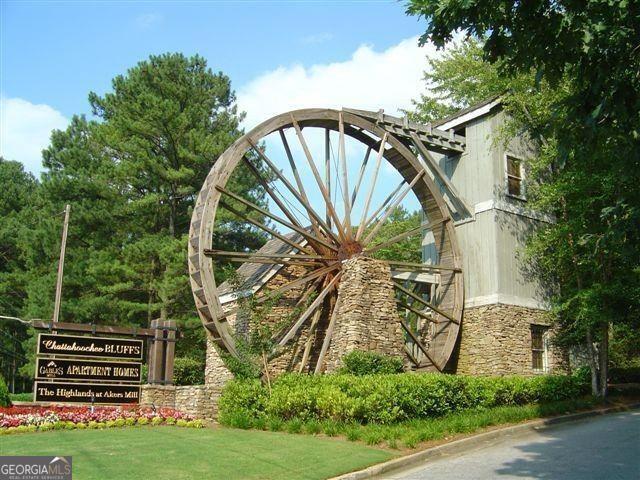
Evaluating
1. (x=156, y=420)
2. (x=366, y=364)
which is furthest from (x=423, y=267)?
(x=156, y=420)

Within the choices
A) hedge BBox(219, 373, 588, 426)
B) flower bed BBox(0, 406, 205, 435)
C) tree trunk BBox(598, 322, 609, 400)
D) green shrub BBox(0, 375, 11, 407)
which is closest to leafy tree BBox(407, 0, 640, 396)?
hedge BBox(219, 373, 588, 426)

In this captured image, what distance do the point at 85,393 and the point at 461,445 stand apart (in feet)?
28.8

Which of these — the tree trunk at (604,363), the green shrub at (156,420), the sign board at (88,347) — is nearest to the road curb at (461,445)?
the tree trunk at (604,363)

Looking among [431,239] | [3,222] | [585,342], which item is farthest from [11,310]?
[585,342]

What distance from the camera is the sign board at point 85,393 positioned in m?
15.1

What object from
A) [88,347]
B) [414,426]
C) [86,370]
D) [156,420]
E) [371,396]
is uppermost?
[88,347]

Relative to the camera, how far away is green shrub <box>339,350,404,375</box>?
1439 cm

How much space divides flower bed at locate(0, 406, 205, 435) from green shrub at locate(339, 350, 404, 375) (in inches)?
130

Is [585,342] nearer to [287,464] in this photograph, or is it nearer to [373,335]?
[373,335]

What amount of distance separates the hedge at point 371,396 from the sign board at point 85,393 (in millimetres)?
2732

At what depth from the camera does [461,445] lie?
11203 millimetres

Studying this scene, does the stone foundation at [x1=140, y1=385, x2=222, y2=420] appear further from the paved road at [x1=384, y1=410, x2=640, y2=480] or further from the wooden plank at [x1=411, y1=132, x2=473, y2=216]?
the wooden plank at [x1=411, y1=132, x2=473, y2=216]

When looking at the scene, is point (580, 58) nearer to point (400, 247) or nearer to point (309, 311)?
point (309, 311)

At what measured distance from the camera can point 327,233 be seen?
1773cm
